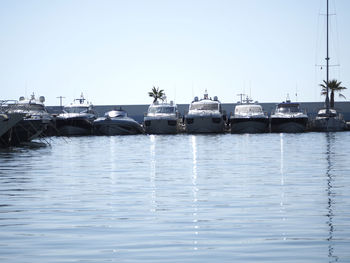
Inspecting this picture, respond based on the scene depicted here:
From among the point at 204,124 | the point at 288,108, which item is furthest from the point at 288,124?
the point at 204,124

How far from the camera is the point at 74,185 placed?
877 inches

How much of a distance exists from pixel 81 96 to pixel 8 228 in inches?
2667

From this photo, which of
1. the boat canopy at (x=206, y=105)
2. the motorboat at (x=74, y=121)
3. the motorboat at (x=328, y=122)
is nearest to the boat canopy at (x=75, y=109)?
the motorboat at (x=74, y=121)

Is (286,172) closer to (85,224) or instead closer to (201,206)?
(201,206)

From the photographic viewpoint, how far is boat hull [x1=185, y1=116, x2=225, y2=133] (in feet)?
229

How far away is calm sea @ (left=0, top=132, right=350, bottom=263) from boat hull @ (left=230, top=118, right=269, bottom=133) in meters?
41.7

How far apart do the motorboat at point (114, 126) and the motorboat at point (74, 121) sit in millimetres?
883

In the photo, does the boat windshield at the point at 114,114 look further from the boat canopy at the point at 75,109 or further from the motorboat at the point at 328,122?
the motorboat at the point at 328,122

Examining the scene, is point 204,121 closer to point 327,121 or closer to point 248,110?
point 248,110

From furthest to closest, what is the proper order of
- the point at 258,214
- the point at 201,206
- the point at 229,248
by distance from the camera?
the point at 201,206 < the point at 258,214 < the point at 229,248

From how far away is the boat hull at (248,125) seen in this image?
7075 centimetres

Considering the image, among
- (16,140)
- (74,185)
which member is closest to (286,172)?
(74,185)

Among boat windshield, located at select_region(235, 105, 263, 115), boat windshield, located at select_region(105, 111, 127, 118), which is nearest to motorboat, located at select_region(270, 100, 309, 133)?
boat windshield, located at select_region(235, 105, 263, 115)

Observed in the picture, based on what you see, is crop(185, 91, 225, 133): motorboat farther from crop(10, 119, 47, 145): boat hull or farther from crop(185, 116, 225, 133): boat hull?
crop(10, 119, 47, 145): boat hull
